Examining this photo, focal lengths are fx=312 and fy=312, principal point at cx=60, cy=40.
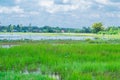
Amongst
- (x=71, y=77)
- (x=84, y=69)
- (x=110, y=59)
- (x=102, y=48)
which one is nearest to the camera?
(x=71, y=77)

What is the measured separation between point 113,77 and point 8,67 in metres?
5.29

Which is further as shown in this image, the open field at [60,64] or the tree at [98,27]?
the tree at [98,27]

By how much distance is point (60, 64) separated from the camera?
51.0 feet

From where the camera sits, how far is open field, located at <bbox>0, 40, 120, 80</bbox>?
12.8m

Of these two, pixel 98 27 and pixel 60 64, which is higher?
pixel 98 27

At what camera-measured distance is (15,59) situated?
16875 mm

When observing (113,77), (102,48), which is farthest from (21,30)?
(113,77)

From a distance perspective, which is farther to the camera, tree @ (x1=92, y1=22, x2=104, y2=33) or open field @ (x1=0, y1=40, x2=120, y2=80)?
tree @ (x1=92, y1=22, x2=104, y2=33)

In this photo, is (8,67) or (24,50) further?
(24,50)

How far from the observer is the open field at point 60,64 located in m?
12.8

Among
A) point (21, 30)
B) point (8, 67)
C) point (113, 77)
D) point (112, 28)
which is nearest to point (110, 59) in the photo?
point (113, 77)

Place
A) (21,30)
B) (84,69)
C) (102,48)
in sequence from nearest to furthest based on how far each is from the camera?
(84,69)
(102,48)
(21,30)

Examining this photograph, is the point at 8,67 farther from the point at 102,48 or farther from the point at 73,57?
the point at 102,48

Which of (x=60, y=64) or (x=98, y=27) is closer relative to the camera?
(x=60, y=64)
